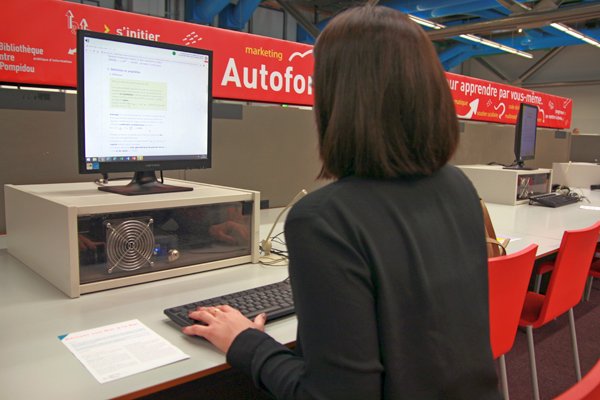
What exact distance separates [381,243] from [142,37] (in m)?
1.35

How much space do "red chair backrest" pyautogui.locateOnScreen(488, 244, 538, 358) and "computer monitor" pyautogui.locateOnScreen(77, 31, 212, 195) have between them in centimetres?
85

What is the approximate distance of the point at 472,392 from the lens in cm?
73

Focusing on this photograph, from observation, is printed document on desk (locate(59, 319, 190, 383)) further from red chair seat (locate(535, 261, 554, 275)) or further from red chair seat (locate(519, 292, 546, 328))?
red chair seat (locate(535, 261, 554, 275))

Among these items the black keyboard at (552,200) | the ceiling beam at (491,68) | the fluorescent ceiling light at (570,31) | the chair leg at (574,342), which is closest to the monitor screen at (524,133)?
the black keyboard at (552,200)

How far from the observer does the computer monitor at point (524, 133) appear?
276 centimetres

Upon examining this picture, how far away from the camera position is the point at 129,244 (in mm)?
1131

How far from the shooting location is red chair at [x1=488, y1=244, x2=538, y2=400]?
1.25 m

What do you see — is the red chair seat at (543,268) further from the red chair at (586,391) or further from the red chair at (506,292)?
the red chair at (586,391)

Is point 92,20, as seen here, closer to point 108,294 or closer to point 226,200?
point 226,200

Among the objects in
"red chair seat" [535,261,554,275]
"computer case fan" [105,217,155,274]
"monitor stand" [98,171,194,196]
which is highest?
"monitor stand" [98,171,194,196]

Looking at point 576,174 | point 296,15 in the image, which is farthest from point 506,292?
point 296,15

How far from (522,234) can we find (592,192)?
2.04m

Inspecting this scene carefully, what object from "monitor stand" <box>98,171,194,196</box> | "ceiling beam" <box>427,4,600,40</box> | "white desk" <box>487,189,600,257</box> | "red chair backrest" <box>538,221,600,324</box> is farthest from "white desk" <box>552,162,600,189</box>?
"monitor stand" <box>98,171,194,196</box>

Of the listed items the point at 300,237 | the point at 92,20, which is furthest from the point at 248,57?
the point at 300,237
